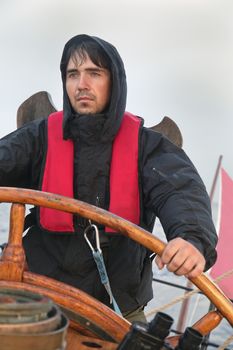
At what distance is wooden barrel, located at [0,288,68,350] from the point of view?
0.84m

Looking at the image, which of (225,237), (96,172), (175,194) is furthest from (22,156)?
(225,237)

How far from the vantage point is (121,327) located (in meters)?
1.19

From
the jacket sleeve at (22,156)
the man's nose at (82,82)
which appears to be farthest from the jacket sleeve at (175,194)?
the jacket sleeve at (22,156)

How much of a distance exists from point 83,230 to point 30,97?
0.84m

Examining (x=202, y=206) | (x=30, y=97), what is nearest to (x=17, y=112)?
(x=30, y=97)

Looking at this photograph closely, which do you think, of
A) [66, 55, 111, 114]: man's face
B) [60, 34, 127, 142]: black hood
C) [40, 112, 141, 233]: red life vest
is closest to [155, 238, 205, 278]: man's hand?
[40, 112, 141, 233]: red life vest

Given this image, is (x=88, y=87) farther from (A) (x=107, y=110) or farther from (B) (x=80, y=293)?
(B) (x=80, y=293)

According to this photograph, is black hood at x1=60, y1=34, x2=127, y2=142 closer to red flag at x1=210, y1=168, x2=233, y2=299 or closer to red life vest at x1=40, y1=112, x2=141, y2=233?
red life vest at x1=40, y1=112, x2=141, y2=233

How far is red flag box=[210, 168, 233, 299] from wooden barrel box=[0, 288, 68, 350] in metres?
5.55

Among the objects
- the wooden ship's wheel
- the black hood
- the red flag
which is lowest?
the red flag

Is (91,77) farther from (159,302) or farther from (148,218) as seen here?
(159,302)

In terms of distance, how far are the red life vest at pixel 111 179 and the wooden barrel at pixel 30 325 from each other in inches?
29.1

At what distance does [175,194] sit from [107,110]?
19.1 inches

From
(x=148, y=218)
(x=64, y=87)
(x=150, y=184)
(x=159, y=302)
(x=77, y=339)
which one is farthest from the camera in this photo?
(x=159, y=302)
